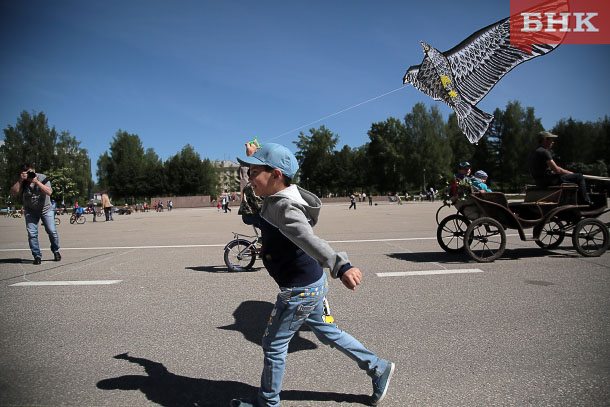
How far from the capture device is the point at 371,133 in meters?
85.3

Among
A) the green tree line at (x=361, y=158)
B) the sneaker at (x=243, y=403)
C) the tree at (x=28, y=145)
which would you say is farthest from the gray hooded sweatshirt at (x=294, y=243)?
the tree at (x=28, y=145)

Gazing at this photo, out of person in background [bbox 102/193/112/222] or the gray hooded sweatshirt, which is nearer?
the gray hooded sweatshirt

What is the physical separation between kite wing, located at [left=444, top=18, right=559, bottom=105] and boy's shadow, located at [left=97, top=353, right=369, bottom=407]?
6.62 metres

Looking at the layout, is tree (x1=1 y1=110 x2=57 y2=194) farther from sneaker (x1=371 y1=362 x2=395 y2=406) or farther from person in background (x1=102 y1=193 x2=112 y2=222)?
sneaker (x1=371 y1=362 x2=395 y2=406)

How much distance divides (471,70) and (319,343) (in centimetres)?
634

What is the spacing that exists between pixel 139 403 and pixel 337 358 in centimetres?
145

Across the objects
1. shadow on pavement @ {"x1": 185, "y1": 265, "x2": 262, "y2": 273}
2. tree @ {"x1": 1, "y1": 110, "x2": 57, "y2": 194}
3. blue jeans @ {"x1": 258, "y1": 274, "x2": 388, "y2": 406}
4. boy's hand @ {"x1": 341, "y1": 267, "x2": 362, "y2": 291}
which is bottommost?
shadow on pavement @ {"x1": 185, "y1": 265, "x2": 262, "y2": 273}

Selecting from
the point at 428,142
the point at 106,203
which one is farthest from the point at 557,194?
the point at 428,142

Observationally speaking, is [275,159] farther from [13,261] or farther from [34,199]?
[13,261]

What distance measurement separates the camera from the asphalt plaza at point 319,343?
Answer: 7.94ft

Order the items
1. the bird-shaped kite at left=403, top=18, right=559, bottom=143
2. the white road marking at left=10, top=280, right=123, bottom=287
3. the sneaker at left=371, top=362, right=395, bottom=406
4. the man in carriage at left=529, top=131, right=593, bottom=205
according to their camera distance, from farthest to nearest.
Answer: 1. the bird-shaped kite at left=403, top=18, right=559, bottom=143
2. the man in carriage at left=529, top=131, right=593, bottom=205
3. the white road marking at left=10, top=280, right=123, bottom=287
4. the sneaker at left=371, top=362, right=395, bottom=406

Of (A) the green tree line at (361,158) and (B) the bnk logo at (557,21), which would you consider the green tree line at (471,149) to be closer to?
(A) the green tree line at (361,158)

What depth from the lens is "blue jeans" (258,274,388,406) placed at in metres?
2.10

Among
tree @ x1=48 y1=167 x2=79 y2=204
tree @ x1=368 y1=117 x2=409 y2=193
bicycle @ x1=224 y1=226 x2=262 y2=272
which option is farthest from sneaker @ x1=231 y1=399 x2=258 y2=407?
tree @ x1=368 y1=117 x2=409 y2=193
